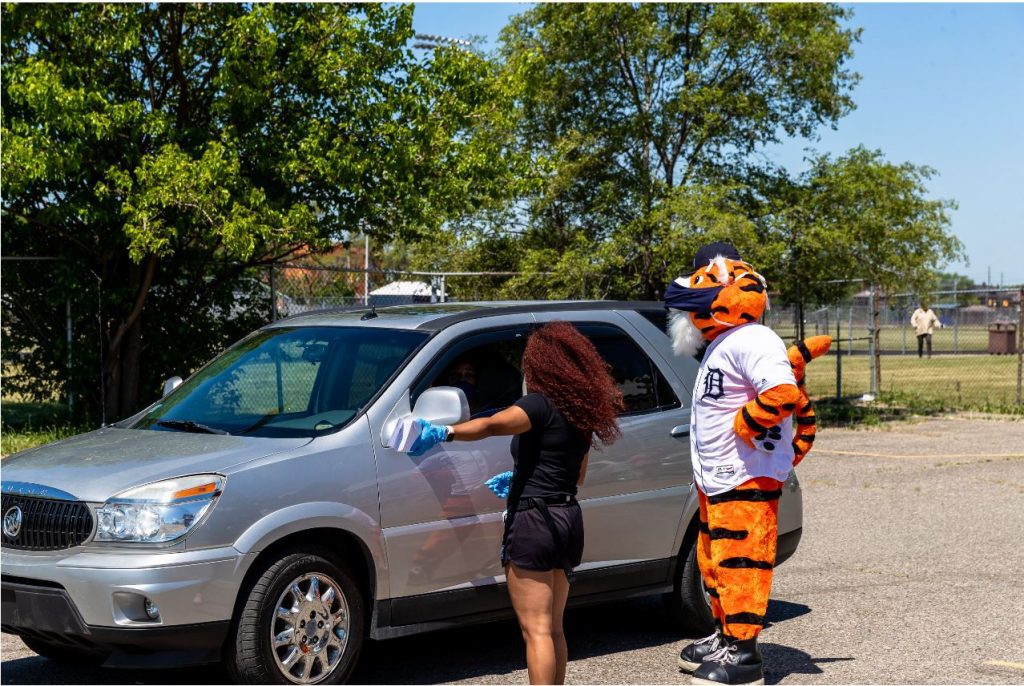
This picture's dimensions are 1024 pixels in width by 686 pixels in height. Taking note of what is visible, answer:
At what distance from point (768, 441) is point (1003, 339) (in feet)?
108

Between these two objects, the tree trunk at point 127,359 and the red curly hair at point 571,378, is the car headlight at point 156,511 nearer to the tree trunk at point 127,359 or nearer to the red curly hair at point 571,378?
the red curly hair at point 571,378

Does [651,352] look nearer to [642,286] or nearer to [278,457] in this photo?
[278,457]

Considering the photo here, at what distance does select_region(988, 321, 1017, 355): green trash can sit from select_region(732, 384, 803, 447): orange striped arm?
3224 cm

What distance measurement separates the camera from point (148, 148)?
13.5 metres

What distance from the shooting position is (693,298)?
5.96 meters

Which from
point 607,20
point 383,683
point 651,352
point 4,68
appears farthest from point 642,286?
point 383,683

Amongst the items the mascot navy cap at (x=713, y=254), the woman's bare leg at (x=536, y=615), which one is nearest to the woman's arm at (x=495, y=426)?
the woman's bare leg at (x=536, y=615)

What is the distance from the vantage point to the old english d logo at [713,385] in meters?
5.71

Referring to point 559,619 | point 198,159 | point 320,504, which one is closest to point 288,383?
point 320,504

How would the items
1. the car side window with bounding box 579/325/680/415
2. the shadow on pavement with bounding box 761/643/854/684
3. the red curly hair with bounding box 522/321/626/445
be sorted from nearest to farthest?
the red curly hair with bounding box 522/321/626/445 < the shadow on pavement with bounding box 761/643/854/684 < the car side window with bounding box 579/325/680/415

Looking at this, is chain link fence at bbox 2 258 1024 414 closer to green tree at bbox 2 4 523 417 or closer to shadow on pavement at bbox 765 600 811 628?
green tree at bbox 2 4 523 417

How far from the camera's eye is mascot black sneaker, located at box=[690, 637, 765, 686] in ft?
18.1

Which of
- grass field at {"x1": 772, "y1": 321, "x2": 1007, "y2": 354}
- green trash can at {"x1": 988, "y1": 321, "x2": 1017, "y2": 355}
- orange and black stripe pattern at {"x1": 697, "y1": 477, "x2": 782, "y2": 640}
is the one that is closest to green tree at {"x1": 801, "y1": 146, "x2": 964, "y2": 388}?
orange and black stripe pattern at {"x1": 697, "y1": 477, "x2": 782, "y2": 640}

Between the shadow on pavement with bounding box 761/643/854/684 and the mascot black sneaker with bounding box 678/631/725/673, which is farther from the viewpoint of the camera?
the shadow on pavement with bounding box 761/643/854/684
